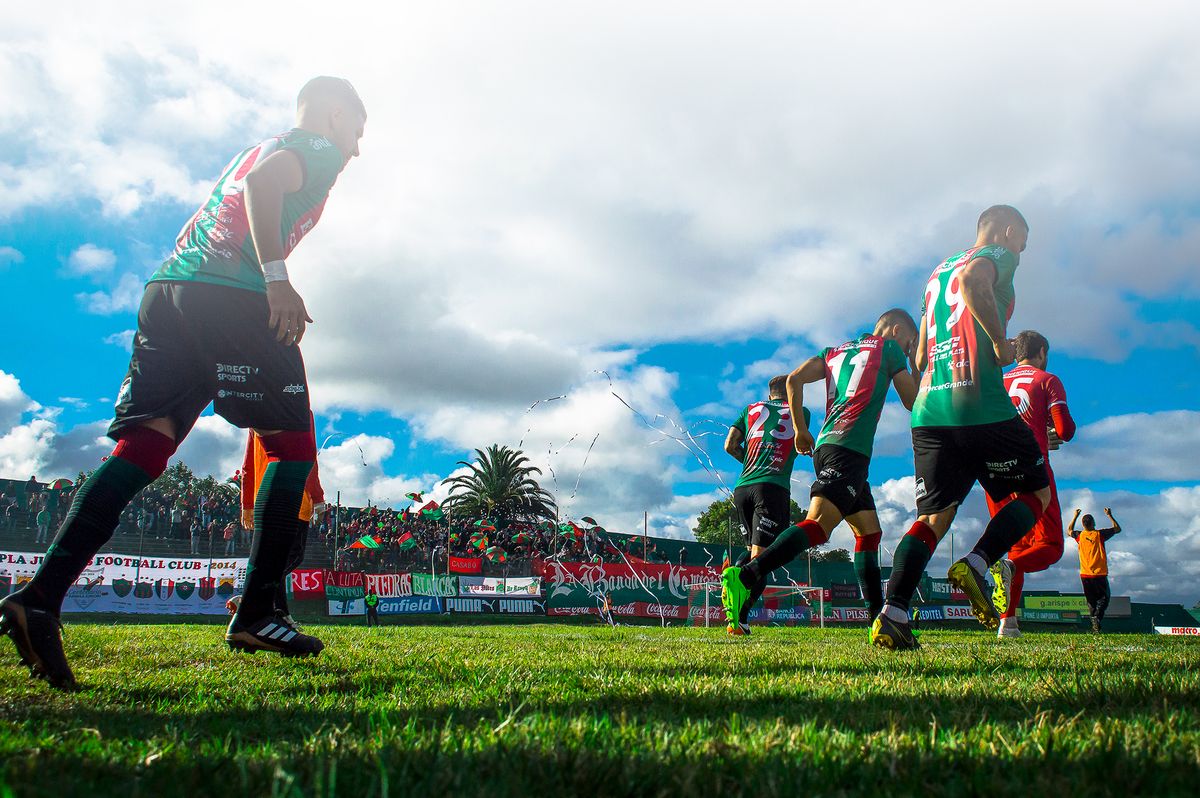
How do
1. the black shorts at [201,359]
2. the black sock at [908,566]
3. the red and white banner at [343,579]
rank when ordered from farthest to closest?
the red and white banner at [343,579] → the black sock at [908,566] → the black shorts at [201,359]

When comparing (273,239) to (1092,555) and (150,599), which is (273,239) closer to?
(1092,555)

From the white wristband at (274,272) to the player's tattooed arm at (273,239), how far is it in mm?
12

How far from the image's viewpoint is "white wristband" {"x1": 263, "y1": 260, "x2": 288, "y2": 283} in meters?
3.38

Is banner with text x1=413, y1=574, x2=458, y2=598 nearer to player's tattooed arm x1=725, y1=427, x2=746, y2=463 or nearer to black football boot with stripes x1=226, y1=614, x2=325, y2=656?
player's tattooed arm x1=725, y1=427, x2=746, y2=463

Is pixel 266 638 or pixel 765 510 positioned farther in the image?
pixel 765 510

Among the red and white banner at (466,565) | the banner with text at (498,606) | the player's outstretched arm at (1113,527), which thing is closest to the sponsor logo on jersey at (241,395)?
the player's outstretched arm at (1113,527)

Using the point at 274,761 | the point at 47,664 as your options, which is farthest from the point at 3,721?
the point at 274,761

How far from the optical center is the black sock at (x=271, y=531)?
3.52 m

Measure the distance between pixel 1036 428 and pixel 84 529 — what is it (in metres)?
7.18

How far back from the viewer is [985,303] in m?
4.73

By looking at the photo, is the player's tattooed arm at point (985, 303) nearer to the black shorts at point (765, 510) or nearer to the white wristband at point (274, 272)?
the black shorts at point (765, 510)

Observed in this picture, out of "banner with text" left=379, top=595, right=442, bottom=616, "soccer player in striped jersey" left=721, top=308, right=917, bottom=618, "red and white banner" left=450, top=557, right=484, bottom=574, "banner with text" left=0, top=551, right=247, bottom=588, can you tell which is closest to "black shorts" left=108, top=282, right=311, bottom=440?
"soccer player in striped jersey" left=721, top=308, right=917, bottom=618

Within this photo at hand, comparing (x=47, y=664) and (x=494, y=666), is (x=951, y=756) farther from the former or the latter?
(x=47, y=664)

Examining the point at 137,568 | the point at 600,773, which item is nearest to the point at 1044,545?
the point at 600,773
